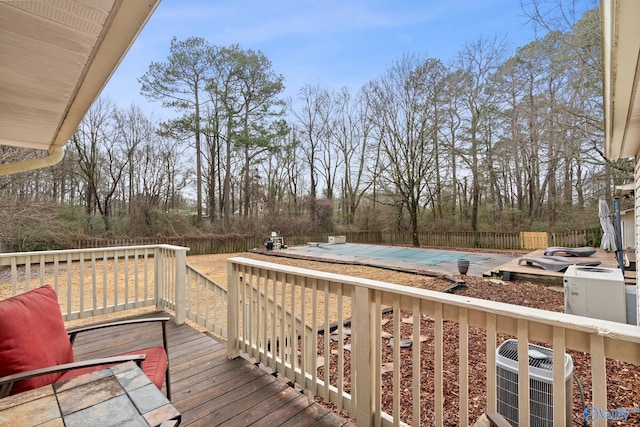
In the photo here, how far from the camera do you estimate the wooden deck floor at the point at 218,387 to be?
186 cm

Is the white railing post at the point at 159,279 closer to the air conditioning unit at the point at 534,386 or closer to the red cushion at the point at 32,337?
the red cushion at the point at 32,337

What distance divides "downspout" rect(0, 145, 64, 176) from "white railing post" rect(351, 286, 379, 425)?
3.82 meters

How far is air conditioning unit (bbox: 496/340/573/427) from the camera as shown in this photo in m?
1.39

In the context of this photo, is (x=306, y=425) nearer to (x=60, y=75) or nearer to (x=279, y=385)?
(x=279, y=385)

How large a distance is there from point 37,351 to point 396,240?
57.1 feet

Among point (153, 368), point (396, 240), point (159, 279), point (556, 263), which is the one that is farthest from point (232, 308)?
point (396, 240)

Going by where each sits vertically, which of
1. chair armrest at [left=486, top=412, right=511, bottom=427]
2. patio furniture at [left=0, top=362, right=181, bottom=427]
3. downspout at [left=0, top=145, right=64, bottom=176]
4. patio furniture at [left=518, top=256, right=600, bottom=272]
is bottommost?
patio furniture at [left=518, top=256, right=600, bottom=272]

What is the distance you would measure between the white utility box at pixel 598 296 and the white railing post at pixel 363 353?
157 inches

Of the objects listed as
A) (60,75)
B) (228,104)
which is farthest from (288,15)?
(228,104)

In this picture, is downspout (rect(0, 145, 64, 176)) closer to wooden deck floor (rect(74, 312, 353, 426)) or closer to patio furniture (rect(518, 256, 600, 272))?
wooden deck floor (rect(74, 312, 353, 426))

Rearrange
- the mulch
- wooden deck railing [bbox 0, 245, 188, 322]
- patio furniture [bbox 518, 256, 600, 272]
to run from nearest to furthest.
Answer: the mulch < wooden deck railing [bbox 0, 245, 188, 322] < patio furniture [bbox 518, 256, 600, 272]

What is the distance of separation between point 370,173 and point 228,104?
32.4 ft

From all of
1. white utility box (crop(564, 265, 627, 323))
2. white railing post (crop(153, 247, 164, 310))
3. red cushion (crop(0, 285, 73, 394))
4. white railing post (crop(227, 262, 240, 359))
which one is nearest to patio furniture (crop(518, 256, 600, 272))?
white utility box (crop(564, 265, 627, 323))

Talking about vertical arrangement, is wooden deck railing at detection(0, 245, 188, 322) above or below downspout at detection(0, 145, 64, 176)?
below
